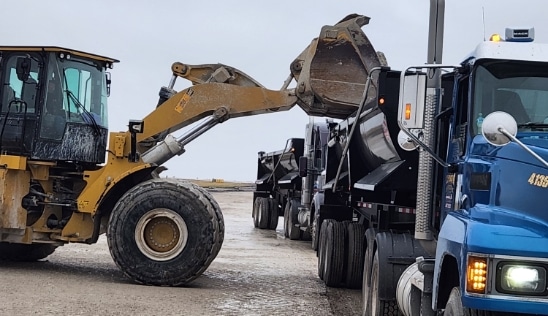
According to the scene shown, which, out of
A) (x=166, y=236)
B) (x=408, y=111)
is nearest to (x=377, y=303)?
(x=408, y=111)

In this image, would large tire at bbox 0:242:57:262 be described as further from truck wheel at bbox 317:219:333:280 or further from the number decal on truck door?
the number decal on truck door

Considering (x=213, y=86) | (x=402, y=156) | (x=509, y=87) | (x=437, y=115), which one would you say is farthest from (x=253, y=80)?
(x=509, y=87)

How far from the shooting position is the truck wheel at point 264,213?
2599 centimetres

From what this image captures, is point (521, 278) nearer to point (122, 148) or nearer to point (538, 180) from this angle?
point (538, 180)

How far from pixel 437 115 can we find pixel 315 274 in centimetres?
707

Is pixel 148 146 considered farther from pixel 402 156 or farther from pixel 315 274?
pixel 402 156

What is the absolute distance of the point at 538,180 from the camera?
511cm

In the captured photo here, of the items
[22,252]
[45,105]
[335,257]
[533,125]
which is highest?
[45,105]

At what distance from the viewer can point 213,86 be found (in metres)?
12.4

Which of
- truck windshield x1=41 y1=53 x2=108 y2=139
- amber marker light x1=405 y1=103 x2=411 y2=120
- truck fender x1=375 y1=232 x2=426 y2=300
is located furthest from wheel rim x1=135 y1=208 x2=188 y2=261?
amber marker light x1=405 y1=103 x2=411 y2=120

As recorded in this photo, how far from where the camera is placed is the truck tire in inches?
193

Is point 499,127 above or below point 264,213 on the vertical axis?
above

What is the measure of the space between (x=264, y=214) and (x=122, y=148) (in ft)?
47.5

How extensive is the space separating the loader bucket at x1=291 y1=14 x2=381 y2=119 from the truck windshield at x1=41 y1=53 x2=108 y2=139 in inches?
126
